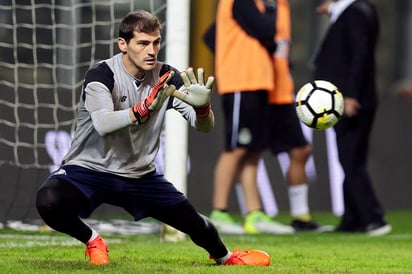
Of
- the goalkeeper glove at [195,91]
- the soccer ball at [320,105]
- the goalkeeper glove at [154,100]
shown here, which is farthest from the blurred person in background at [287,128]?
the goalkeeper glove at [154,100]

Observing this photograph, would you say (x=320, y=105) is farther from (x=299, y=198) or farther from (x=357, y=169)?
(x=299, y=198)

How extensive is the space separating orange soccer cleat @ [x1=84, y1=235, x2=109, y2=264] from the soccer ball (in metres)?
1.70

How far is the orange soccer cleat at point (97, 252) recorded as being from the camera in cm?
654

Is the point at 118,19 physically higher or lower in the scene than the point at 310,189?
higher

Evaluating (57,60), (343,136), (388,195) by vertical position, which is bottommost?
(388,195)

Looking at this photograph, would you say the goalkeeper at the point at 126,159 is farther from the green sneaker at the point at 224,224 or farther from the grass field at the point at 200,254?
the green sneaker at the point at 224,224

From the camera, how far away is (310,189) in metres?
12.7

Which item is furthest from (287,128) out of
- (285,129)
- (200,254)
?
(200,254)

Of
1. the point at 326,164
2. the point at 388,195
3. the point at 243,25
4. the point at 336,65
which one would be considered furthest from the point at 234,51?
the point at 388,195

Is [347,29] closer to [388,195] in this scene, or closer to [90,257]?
[388,195]

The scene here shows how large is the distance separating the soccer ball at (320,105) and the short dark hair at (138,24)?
58.6 inches

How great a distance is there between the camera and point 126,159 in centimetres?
653

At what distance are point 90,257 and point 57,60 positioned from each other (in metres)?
3.71

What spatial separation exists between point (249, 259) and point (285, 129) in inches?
151
